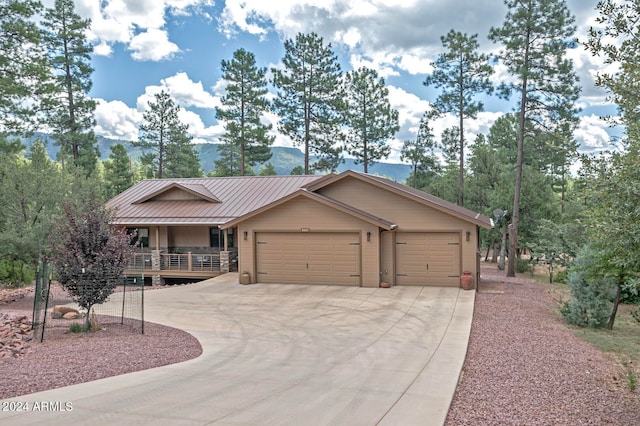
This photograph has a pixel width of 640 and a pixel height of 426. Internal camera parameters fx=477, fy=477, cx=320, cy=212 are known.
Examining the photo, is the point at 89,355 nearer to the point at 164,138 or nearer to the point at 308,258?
the point at 308,258

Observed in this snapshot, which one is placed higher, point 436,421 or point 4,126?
point 4,126

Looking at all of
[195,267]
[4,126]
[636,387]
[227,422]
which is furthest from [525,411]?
[4,126]

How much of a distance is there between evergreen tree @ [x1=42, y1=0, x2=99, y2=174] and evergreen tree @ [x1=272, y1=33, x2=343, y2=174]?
1337cm

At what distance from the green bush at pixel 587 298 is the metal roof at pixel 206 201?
45.1 feet

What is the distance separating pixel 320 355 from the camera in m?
9.06

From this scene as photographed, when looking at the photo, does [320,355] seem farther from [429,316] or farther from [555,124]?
[555,124]

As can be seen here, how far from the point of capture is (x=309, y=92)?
36.4 m

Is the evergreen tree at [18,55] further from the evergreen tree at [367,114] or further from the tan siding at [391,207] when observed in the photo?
the evergreen tree at [367,114]

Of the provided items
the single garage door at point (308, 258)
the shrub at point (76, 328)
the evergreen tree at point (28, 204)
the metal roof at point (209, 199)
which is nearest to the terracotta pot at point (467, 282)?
the single garage door at point (308, 258)

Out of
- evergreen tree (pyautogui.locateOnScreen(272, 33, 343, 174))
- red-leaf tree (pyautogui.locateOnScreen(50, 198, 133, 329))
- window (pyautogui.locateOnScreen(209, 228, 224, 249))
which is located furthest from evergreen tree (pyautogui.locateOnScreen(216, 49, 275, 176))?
red-leaf tree (pyautogui.locateOnScreen(50, 198, 133, 329))

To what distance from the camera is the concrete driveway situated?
5.84 metres

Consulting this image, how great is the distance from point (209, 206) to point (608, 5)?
1985cm

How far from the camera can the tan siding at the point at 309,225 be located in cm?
1775

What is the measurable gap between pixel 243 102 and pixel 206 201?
1541 centimetres
